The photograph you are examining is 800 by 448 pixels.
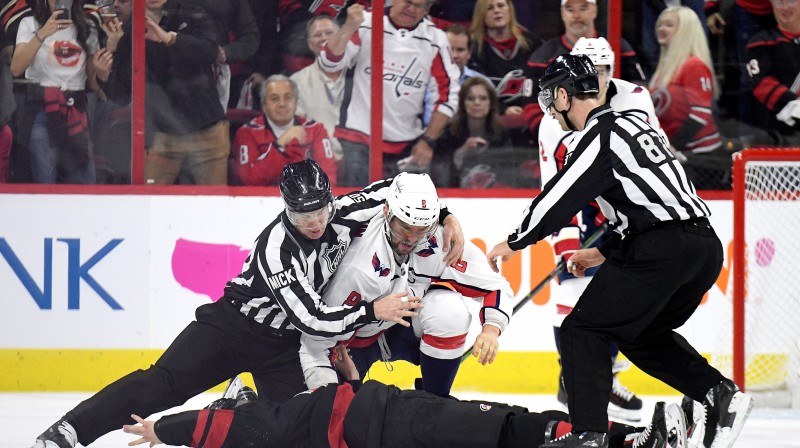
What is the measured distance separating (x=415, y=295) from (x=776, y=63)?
2.37 metres

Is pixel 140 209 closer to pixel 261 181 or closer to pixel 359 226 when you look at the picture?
pixel 261 181

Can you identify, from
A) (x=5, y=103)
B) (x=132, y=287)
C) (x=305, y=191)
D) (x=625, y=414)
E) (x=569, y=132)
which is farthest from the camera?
(x=5, y=103)

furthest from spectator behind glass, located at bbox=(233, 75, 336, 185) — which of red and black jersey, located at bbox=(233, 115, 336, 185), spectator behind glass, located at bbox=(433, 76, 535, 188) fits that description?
spectator behind glass, located at bbox=(433, 76, 535, 188)

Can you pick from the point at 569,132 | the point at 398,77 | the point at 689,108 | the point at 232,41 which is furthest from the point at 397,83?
the point at 689,108

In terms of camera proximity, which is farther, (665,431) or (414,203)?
(414,203)

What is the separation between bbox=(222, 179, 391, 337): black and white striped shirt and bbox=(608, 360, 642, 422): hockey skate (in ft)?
4.38

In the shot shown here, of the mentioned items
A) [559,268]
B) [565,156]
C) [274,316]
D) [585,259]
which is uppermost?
[565,156]

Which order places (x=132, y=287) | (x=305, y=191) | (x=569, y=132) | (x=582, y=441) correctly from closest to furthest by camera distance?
(x=582, y=441)
(x=305, y=191)
(x=569, y=132)
(x=132, y=287)

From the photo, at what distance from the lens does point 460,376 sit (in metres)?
4.66

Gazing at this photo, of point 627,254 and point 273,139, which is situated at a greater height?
point 627,254

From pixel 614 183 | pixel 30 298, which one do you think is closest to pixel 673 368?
pixel 614 183

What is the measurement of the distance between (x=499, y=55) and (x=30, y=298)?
222cm

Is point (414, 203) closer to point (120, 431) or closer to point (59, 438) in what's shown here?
point (59, 438)

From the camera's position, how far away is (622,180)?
282cm
